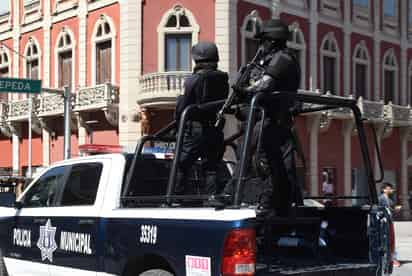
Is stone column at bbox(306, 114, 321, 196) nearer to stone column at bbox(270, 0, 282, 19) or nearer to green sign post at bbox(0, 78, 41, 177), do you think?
stone column at bbox(270, 0, 282, 19)

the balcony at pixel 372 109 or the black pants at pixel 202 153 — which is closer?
the black pants at pixel 202 153

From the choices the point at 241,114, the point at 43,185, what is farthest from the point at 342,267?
the point at 43,185

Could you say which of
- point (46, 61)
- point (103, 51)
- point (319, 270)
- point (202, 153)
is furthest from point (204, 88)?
point (46, 61)

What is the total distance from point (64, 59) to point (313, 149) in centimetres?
1152

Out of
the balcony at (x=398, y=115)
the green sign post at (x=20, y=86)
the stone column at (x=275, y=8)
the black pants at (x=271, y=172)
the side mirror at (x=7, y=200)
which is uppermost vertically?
the stone column at (x=275, y=8)

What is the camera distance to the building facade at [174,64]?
26219 mm

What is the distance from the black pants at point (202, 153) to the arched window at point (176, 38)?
62.1 ft

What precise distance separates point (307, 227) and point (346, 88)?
83.3 feet

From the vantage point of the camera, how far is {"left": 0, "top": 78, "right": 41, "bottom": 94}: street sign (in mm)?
21047

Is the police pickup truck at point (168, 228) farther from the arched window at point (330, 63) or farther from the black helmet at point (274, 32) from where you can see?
the arched window at point (330, 63)

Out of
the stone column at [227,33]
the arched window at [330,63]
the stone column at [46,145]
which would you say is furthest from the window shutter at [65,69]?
the arched window at [330,63]

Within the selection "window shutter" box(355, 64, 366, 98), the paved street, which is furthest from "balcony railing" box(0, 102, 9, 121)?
the paved street

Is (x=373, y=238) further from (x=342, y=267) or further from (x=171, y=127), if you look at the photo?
(x=171, y=127)

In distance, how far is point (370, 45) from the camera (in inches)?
1299
